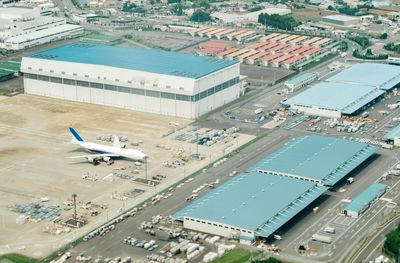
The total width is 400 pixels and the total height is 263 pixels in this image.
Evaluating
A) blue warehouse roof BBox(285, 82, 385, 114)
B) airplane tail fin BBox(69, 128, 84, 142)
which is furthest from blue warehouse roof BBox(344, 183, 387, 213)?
airplane tail fin BBox(69, 128, 84, 142)

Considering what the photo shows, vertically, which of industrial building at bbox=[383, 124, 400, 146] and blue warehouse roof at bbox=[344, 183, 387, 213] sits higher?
industrial building at bbox=[383, 124, 400, 146]

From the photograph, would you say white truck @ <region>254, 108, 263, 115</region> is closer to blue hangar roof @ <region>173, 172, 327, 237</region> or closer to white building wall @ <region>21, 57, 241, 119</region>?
white building wall @ <region>21, 57, 241, 119</region>

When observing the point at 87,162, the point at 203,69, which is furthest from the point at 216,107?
the point at 87,162

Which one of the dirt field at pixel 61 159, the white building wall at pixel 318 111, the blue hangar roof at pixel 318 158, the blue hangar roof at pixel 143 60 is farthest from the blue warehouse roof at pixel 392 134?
the blue hangar roof at pixel 143 60

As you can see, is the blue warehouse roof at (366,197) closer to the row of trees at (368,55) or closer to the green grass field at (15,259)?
the green grass field at (15,259)

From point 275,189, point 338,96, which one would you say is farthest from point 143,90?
point 275,189

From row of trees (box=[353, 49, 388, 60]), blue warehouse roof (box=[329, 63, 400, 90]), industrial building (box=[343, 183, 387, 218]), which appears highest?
blue warehouse roof (box=[329, 63, 400, 90])
